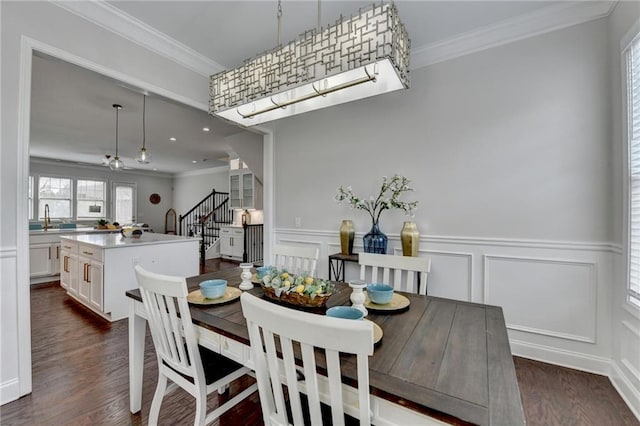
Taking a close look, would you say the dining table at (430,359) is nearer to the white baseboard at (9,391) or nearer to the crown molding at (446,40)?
the white baseboard at (9,391)

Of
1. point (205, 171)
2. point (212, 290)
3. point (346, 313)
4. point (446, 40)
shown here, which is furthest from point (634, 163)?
point (205, 171)

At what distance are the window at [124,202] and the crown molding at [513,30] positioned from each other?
10.3m

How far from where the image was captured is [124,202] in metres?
9.62

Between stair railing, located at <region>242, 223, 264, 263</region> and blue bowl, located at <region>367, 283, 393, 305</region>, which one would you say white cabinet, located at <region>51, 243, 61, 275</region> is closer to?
stair railing, located at <region>242, 223, 264, 263</region>

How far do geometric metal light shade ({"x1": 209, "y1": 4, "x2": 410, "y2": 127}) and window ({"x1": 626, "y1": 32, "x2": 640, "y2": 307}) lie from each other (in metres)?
1.58

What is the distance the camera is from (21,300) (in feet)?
6.18

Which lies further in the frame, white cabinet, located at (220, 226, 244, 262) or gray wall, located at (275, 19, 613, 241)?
white cabinet, located at (220, 226, 244, 262)

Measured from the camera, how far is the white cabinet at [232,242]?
688 cm

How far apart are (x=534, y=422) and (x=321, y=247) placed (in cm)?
236

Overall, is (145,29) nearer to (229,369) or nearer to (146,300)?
(146,300)

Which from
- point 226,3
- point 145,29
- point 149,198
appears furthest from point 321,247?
point 149,198

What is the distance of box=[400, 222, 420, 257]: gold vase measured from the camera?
2627mm

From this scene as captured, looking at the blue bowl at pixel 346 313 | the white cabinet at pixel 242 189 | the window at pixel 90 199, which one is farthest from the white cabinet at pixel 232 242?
the blue bowl at pixel 346 313

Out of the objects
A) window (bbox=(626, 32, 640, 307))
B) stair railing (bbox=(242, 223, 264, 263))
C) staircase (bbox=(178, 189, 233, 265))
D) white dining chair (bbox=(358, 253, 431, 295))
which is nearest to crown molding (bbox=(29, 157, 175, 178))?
staircase (bbox=(178, 189, 233, 265))
